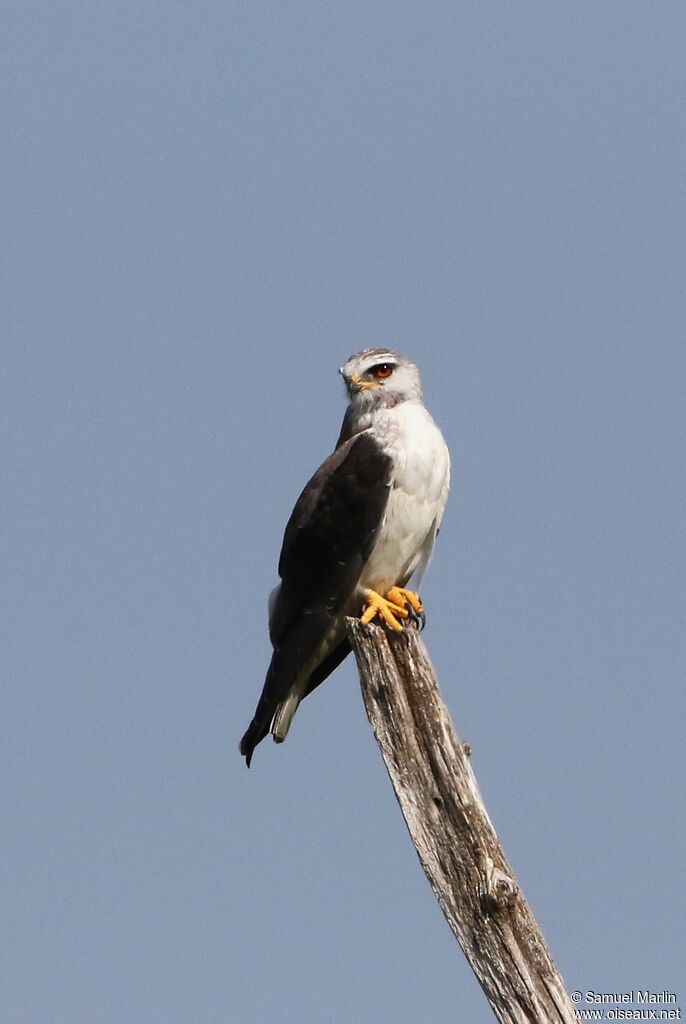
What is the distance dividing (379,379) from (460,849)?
4326mm

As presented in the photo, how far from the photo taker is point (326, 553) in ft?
29.1

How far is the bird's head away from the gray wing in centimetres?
51

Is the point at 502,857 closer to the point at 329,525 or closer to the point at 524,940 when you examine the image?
the point at 524,940

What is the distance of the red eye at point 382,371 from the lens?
9.53 m

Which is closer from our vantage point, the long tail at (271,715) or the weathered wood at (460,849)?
the weathered wood at (460,849)

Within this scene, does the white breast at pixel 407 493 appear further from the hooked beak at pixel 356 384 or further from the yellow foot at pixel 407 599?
the hooked beak at pixel 356 384

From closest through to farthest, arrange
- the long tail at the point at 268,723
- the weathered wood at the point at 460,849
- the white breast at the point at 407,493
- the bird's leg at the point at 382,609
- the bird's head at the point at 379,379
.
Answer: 1. the weathered wood at the point at 460,849
2. the bird's leg at the point at 382,609
3. the long tail at the point at 268,723
4. the white breast at the point at 407,493
5. the bird's head at the point at 379,379

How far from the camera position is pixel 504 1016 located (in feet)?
A: 18.5

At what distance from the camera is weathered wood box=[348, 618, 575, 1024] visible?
5633mm

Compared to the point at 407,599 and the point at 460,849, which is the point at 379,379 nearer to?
the point at 407,599

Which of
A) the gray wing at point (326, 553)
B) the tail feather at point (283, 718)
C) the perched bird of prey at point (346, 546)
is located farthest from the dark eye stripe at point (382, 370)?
the tail feather at point (283, 718)

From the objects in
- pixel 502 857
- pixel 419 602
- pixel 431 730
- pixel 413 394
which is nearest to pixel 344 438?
pixel 413 394

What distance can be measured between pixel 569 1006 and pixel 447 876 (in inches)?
28.4

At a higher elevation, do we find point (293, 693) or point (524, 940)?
point (293, 693)
